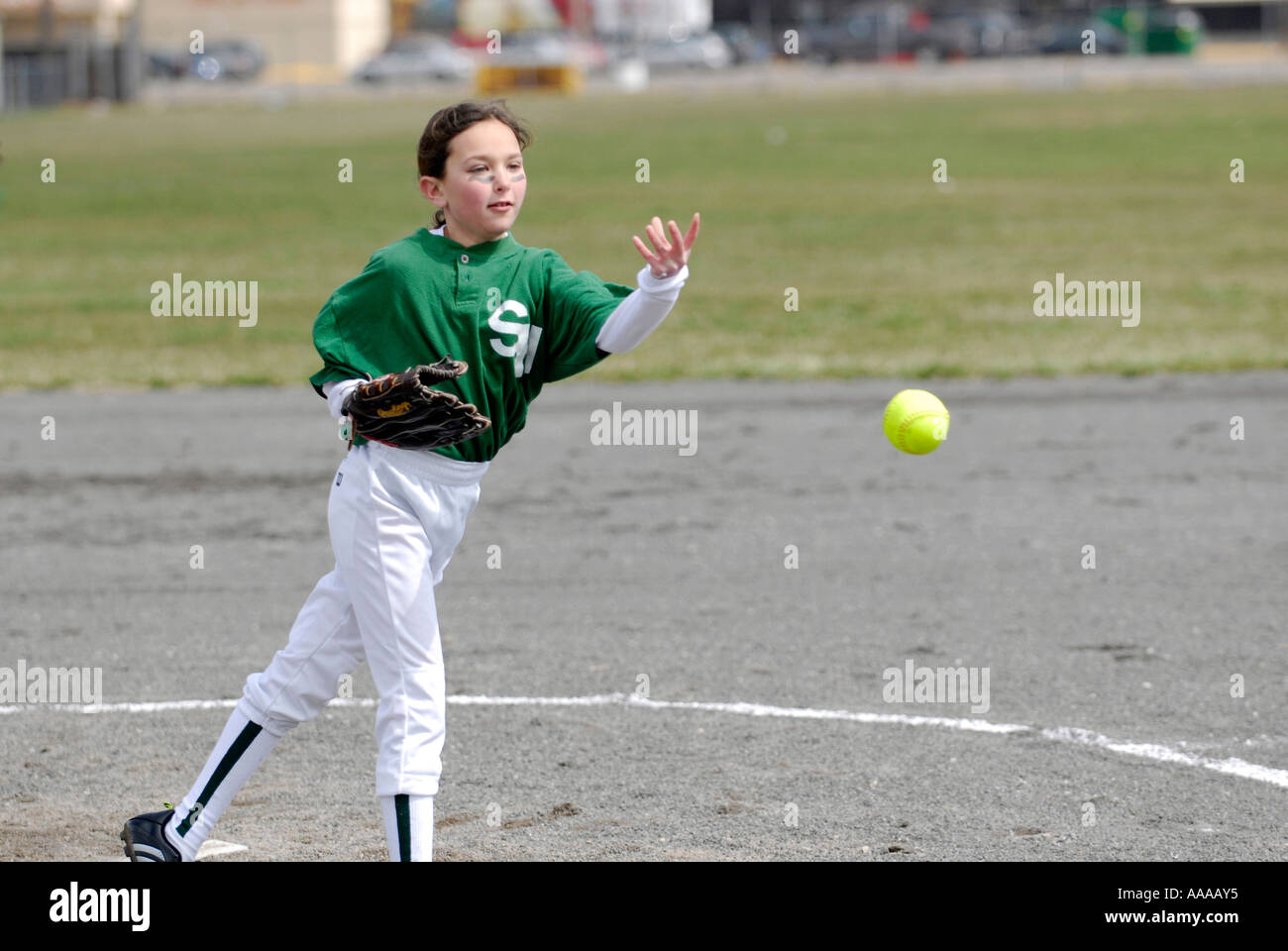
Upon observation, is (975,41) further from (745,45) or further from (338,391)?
(338,391)

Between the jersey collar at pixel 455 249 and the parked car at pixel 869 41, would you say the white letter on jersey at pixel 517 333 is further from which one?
the parked car at pixel 869 41

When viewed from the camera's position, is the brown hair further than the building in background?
No

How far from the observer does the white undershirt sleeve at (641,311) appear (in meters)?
4.18

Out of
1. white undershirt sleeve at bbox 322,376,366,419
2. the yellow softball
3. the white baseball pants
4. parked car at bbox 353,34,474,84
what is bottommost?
the white baseball pants

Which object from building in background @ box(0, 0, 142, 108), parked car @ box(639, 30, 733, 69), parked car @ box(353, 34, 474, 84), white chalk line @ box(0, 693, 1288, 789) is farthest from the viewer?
parked car @ box(639, 30, 733, 69)

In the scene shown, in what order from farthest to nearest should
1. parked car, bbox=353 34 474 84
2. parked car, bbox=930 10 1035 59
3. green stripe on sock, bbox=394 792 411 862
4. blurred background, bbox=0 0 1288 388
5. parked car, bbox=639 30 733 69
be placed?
parked car, bbox=930 10 1035 59 < parked car, bbox=639 30 733 69 < parked car, bbox=353 34 474 84 < blurred background, bbox=0 0 1288 388 < green stripe on sock, bbox=394 792 411 862

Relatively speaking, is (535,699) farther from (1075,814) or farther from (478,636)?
(1075,814)

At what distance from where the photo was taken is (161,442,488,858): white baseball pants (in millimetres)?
4180

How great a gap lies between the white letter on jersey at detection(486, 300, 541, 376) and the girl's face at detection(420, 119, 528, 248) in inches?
8.0

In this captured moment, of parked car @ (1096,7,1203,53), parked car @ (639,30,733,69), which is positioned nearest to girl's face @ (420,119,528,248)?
parked car @ (639,30,733,69)

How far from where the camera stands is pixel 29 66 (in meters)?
52.5

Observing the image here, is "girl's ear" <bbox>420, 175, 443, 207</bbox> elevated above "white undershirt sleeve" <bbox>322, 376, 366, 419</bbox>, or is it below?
above

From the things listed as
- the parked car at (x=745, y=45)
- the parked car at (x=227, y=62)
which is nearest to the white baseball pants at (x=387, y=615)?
the parked car at (x=227, y=62)

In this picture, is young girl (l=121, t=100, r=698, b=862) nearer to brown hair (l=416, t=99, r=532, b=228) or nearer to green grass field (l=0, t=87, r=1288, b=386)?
brown hair (l=416, t=99, r=532, b=228)
